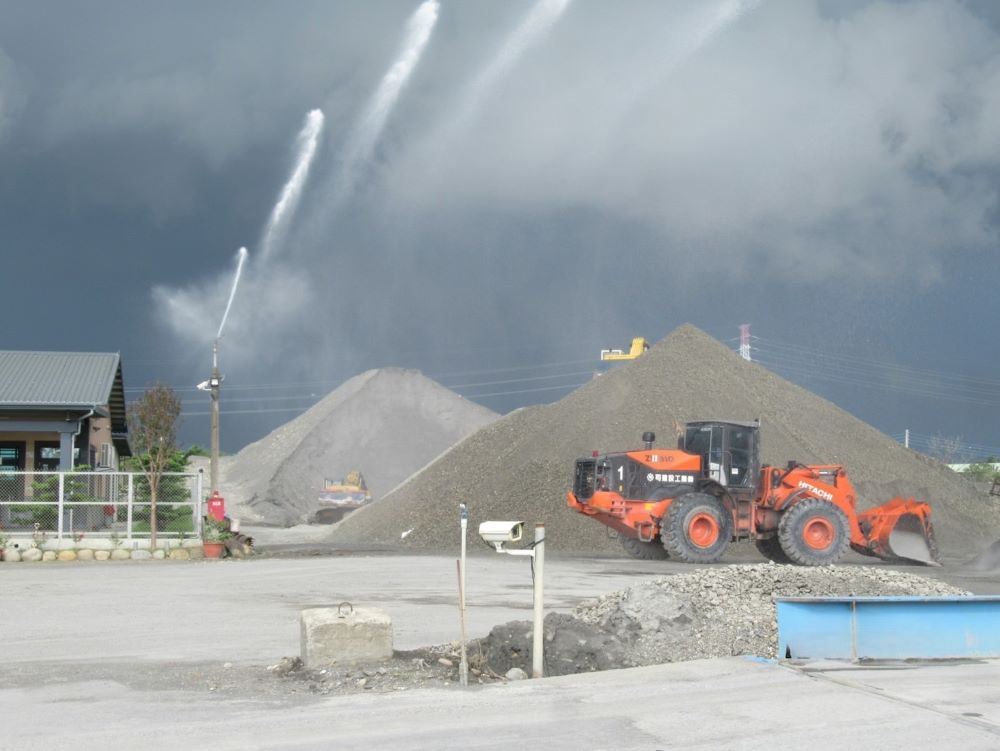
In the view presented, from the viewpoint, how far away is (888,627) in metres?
11.2

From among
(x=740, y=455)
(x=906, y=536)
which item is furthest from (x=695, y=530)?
(x=906, y=536)

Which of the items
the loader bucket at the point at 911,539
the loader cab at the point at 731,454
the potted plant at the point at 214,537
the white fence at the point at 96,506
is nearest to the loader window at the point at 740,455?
the loader cab at the point at 731,454

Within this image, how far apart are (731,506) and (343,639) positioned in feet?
59.5

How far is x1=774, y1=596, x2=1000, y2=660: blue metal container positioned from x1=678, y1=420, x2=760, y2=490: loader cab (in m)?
15.9

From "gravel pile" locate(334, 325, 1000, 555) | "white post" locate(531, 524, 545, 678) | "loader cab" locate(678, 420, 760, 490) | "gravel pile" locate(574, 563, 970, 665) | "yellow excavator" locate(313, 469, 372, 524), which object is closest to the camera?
"white post" locate(531, 524, 545, 678)

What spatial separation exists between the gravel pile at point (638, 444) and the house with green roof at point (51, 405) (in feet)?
32.3

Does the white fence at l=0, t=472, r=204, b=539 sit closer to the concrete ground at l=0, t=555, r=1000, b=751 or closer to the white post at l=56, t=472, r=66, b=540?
the white post at l=56, t=472, r=66, b=540

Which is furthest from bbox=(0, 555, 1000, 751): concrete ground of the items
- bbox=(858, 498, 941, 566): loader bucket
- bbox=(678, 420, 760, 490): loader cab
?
bbox=(858, 498, 941, 566): loader bucket

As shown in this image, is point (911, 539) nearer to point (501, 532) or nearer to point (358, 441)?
point (501, 532)

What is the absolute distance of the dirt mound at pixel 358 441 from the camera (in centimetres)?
7725

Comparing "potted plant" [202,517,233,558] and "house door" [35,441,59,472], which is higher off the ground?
"house door" [35,441,59,472]

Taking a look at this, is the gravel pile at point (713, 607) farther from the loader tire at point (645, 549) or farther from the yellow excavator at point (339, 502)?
the yellow excavator at point (339, 502)

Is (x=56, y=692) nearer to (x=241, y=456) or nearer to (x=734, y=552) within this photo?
(x=734, y=552)

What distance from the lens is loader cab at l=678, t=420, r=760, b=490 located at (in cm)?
2742
